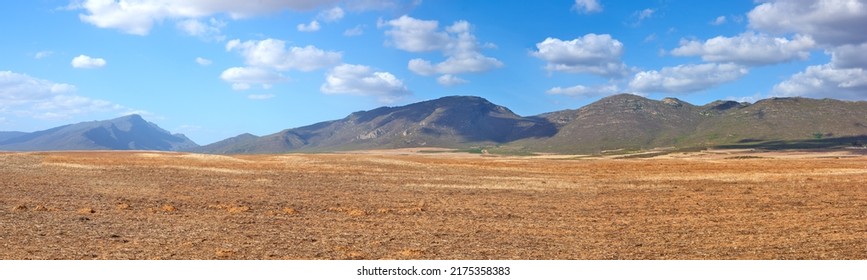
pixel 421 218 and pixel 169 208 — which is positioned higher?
pixel 169 208

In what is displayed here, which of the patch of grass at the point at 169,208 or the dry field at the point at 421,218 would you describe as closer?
the dry field at the point at 421,218

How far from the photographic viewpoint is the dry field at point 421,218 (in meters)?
16.8

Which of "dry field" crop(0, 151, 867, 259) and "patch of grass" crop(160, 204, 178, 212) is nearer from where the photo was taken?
"dry field" crop(0, 151, 867, 259)

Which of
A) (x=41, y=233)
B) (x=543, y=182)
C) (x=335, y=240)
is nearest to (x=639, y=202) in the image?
(x=543, y=182)

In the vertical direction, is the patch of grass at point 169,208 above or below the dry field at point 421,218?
above

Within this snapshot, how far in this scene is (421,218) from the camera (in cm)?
2412

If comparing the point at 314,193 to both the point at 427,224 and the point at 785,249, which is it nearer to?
the point at 427,224

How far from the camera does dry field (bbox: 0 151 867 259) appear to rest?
1681cm

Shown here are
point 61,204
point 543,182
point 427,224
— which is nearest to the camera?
point 427,224

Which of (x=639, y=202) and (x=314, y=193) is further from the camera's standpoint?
(x=314, y=193)

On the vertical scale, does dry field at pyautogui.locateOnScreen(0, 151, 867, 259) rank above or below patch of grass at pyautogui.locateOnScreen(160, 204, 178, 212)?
below

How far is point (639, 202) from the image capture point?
31.3 m

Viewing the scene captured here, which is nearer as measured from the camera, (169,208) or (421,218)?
(421,218)
